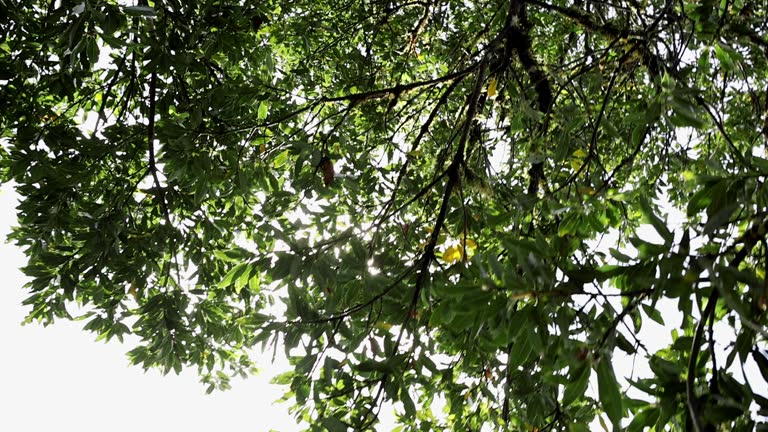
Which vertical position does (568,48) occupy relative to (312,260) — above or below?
above

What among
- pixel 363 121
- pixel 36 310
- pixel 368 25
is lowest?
pixel 36 310

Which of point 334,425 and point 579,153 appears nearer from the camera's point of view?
point 334,425

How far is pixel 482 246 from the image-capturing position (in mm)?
3105

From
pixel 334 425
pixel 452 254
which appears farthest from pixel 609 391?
pixel 452 254

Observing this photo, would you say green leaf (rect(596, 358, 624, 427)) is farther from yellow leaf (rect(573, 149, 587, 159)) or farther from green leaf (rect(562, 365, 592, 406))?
yellow leaf (rect(573, 149, 587, 159))

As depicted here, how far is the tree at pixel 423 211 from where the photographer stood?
1.04 m

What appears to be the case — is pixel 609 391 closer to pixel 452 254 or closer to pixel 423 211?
pixel 452 254

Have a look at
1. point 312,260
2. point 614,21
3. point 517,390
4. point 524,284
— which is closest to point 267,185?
point 312,260

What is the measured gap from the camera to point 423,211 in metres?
2.62

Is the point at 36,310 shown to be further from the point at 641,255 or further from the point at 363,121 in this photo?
the point at 641,255

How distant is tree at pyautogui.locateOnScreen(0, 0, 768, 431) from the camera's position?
3.41 feet

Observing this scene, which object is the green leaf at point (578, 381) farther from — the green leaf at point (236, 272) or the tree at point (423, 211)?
the green leaf at point (236, 272)

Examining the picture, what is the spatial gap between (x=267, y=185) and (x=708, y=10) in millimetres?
1700

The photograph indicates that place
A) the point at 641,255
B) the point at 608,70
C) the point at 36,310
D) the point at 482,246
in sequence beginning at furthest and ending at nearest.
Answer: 1. the point at 36,310
2. the point at 482,246
3. the point at 608,70
4. the point at 641,255
